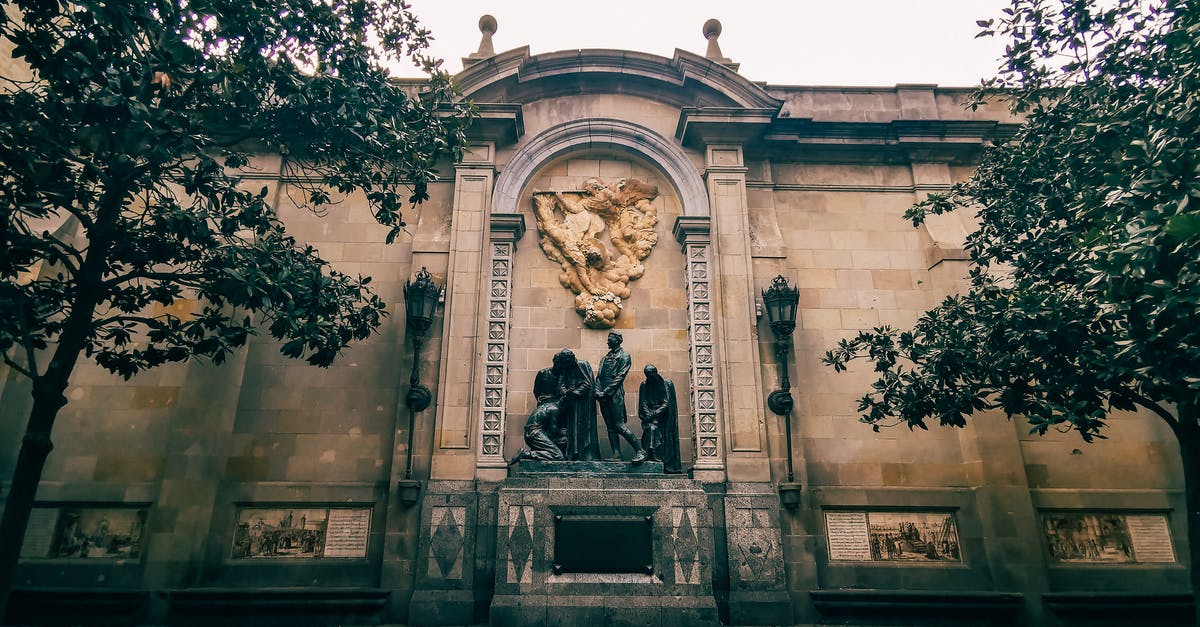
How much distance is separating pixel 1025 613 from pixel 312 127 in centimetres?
1279

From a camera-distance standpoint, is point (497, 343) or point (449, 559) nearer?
point (449, 559)

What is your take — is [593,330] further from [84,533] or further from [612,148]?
[84,533]

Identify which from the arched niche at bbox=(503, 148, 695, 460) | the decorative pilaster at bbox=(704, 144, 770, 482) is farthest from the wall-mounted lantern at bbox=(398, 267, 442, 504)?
the decorative pilaster at bbox=(704, 144, 770, 482)

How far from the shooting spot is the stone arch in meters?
13.2

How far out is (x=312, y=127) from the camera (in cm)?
948

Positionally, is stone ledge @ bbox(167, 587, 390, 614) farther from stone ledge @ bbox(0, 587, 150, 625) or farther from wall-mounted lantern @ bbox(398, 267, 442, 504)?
wall-mounted lantern @ bbox(398, 267, 442, 504)

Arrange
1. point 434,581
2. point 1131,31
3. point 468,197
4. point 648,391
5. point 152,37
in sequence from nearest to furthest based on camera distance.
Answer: point 152,37 → point 1131,31 → point 434,581 → point 648,391 → point 468,197

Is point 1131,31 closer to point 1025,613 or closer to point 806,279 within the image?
point 806,279

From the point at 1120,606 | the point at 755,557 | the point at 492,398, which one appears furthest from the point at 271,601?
the point at 1120,606

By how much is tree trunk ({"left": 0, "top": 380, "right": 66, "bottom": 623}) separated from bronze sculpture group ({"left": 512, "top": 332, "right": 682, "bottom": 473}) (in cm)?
581

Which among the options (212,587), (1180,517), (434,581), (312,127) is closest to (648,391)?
(434,581)

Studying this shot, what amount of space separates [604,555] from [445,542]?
2520 millimetres

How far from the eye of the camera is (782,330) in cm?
1205

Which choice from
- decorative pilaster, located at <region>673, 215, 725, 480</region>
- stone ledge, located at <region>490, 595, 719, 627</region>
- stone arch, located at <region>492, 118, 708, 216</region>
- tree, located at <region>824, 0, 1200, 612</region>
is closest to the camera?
tree, located at <region>824, 0, 1200, 612</region>
